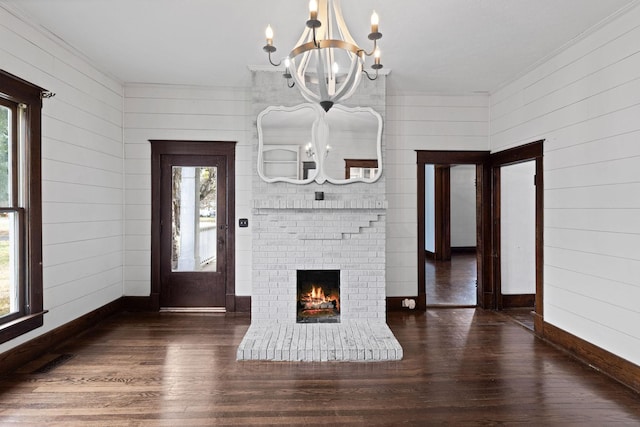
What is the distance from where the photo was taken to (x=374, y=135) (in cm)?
408

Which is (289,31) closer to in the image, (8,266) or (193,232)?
(193,232)

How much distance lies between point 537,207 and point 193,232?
3.98m

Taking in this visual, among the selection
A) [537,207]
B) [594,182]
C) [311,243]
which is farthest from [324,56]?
[537,207]

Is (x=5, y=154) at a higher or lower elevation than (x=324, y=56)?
lower

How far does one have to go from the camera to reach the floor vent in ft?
9.64

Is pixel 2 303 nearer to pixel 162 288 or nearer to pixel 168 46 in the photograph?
pixel 162 288

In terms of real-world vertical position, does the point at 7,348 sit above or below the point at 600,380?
above

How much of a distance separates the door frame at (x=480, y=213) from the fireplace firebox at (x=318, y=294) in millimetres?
1340

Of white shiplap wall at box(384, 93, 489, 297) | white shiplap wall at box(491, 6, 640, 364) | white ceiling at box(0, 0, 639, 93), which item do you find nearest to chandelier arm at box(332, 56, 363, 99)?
white ceiling at box(0, 0, 639, 93)

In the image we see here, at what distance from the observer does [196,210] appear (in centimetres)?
462

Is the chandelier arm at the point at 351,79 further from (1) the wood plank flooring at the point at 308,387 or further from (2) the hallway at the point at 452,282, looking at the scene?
(2) the hallway at the point at 452,282

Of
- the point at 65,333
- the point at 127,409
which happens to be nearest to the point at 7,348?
the point at 65,333

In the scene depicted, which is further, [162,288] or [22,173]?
[162,288]

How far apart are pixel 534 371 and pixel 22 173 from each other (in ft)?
14.9
